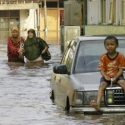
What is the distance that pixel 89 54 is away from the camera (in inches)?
521

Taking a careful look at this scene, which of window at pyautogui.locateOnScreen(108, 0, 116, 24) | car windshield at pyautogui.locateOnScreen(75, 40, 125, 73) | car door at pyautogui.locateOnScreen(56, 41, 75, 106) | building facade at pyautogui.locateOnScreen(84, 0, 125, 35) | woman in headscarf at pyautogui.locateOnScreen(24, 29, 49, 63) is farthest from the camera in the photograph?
window at pyautogui.locateOnScreen(108, 0, 116, 24)

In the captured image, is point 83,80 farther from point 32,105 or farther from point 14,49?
point 14,49

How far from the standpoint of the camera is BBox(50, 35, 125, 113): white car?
38.2 feet

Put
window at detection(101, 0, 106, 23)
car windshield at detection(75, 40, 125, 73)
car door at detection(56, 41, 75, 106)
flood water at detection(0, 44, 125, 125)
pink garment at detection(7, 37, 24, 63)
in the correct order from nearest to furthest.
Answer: flood water at detection(0, 44, 125, 125) → car door at detection(56, 41, 75, 106) → car windshield at detection(75, 40, 125, 73) → pink garment at detection(7, 37, 24, 63) → window at detection(101, 0, 106, 23)

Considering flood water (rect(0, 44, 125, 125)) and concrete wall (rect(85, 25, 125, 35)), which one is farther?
concrete wall (rect(85, 25, 125, 35))

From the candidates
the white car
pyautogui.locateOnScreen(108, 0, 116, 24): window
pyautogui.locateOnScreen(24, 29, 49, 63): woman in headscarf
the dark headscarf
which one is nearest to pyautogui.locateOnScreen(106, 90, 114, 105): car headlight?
the white car

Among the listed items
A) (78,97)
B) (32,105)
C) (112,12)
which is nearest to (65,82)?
(78,97)

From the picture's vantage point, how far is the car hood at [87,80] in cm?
1168

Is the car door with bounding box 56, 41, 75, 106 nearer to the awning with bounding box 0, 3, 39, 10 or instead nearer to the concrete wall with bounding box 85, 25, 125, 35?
the concrete wall with bounding box 85, 25, 125, 35

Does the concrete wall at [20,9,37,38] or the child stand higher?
the child

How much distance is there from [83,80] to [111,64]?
53 cm

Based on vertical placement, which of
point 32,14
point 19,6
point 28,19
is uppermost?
point 19,6

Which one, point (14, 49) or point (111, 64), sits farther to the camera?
point (14, 49)

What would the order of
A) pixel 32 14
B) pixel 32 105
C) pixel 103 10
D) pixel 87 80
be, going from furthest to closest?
pixel 32 14
pixel 103 10
pixel 32 105
pixel 87 80
